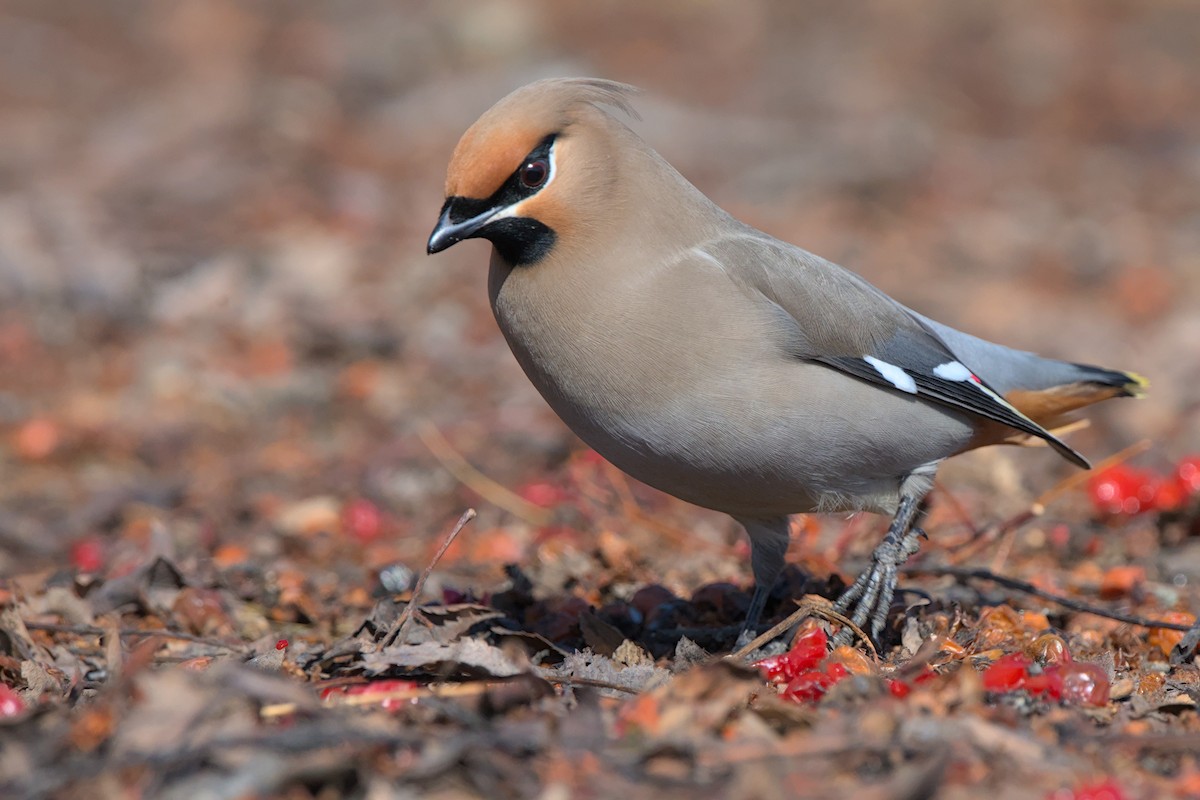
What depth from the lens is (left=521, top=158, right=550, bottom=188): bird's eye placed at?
4.01 meters

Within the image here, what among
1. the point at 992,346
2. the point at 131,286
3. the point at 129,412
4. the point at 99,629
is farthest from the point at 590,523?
the point at 131,286

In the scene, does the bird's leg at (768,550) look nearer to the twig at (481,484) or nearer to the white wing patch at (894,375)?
the white wing patch at (894,375)

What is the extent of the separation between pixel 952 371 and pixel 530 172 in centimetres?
148

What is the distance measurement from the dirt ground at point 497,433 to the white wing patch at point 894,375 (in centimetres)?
66

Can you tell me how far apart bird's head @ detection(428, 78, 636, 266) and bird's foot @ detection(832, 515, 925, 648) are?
4.29 ft

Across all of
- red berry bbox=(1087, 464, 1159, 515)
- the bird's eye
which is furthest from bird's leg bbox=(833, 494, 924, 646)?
red berry bbox=(1087, 464, 1159, 515)

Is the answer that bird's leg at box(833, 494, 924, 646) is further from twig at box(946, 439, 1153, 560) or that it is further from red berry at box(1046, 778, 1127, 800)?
red berry at box(1046, 778, 1127, 800)

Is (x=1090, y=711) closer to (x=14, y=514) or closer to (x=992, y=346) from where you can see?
(x=992, y=346)

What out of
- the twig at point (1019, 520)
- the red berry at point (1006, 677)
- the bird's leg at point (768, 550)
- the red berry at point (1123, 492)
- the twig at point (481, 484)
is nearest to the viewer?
the red berry at point (1006, 677)

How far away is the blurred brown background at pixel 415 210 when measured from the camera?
7.11 meters

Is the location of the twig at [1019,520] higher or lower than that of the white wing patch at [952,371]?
lower

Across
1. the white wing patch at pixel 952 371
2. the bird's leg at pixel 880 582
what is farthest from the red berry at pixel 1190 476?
the bird's leg at pixel 880 582

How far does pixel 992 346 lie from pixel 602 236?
1.63 meters

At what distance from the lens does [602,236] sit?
408 cm
